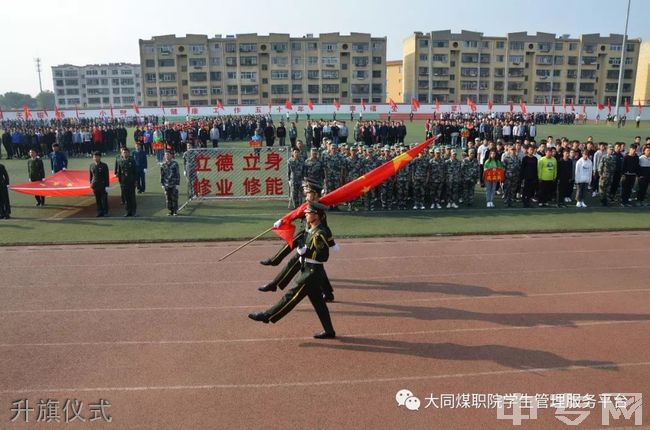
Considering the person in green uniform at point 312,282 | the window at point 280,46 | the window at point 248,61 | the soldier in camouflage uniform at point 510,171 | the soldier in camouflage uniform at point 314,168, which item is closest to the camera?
the person in green uniform at point 312,282

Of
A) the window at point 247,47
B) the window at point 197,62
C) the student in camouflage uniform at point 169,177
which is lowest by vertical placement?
the student in camouflage uniform at point 169,177

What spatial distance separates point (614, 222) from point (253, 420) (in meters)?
11.1

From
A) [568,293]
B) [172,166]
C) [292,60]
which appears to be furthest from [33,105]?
[568,293]

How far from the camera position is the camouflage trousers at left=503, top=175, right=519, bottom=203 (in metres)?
14.3

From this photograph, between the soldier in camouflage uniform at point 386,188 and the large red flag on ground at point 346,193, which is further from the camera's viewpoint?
the soldier in camouflage uniform at point 386,188

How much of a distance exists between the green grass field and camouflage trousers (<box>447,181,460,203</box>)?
0.53 m

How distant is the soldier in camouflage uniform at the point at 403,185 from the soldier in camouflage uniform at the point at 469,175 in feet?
4.91

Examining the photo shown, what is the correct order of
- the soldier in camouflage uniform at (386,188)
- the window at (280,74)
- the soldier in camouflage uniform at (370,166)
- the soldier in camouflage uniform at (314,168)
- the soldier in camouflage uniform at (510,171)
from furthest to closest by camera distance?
the window at (280,74) → the soldier in camouflage uniform at (510,171) → the soldier in camouflage uniform at (386,188) → the soldier in camouflage uniform at (370,166) → the soldier in camouflage uniform at (314,168)

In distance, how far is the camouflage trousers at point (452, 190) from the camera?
1393 centimetres

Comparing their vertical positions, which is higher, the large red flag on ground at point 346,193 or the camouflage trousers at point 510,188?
the large red flag on ground at point 346,193

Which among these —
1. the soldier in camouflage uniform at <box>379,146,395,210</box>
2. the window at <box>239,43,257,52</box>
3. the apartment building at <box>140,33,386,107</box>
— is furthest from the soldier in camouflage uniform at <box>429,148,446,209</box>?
the window at <box>239,43,257,52</box>

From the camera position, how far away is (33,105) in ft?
452

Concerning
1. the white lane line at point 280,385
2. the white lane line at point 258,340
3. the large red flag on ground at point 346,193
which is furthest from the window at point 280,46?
the white lane line at point 280,385

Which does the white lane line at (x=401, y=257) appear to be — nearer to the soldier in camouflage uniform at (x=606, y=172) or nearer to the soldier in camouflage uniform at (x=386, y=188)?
the soldier in camouflage uniform at (x=386, y=188)
